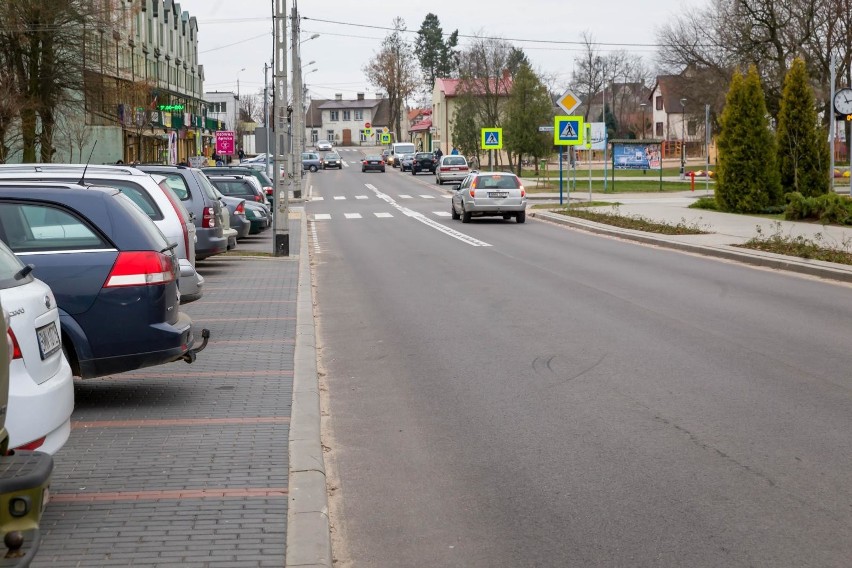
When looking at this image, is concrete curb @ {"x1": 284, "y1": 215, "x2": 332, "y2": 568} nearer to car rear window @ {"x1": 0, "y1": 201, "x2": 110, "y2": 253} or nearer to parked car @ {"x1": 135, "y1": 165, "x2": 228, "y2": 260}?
car rear window @ {"x1": 0, "y1": 201, "x2": 110, "y2": 253}

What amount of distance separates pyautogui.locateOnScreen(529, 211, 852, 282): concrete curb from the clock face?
7.00 meters

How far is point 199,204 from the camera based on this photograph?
18.1 meters

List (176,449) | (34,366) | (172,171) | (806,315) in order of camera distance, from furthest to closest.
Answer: (172,171) → (806,315) → (176,449) → (34,366)

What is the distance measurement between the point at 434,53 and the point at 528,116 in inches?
3283

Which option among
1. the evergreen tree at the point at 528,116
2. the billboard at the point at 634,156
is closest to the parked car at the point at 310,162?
the evergreen tree at the point at 528,116

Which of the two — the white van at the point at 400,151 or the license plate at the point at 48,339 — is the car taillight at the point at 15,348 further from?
the white van at the point at 400,151

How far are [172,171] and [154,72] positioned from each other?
6075 cm

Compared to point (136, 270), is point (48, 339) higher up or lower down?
lower down

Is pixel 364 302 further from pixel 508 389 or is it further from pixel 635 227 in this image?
pixel 635 227

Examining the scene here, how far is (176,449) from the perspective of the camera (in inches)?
277

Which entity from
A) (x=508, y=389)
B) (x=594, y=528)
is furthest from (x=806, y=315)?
(x=594, y=528)

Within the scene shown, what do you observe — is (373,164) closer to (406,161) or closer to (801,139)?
(406,161)

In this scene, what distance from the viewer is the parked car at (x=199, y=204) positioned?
1777 cm

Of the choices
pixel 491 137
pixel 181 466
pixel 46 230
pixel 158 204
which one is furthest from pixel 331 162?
pixel 181 466
